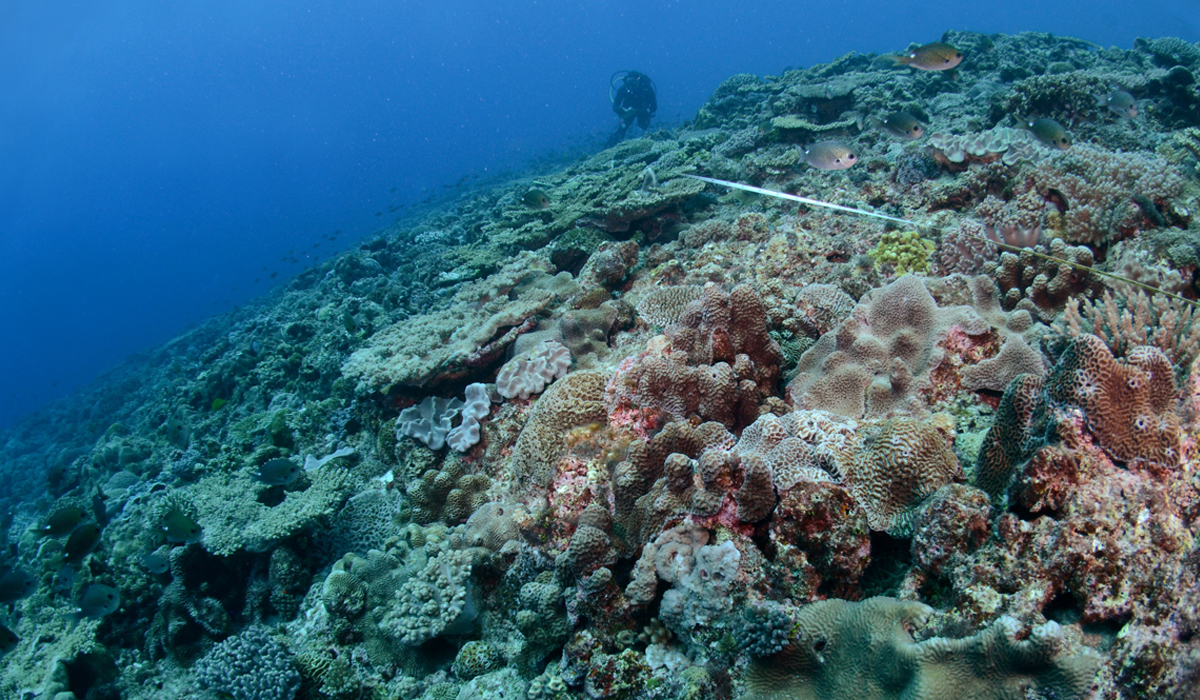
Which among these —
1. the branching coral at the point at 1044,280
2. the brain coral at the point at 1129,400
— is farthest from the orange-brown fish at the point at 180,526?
the branching coral at the point at 1044,280

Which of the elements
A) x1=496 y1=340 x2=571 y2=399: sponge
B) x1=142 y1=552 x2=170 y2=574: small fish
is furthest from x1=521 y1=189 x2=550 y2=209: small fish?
x1=142 y1=552 x2=170 y2=574: small fish

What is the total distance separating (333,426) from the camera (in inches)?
296

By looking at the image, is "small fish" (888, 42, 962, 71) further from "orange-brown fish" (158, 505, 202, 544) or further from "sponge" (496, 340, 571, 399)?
"orange-brown fish" (158, 505, 202, 544)

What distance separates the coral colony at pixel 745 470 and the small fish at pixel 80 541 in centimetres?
5

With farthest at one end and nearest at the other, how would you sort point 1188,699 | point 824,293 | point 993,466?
point 824,293
point 993,466
point 1188,699

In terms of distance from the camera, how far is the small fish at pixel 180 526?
16.6 ft

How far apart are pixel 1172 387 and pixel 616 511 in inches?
104

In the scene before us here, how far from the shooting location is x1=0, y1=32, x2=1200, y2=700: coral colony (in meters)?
1.98

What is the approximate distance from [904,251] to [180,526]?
7.74 meters

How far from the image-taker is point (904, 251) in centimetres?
520

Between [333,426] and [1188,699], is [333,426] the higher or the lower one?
the higher one

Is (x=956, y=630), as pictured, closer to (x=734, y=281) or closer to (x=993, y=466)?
(x=993, y=466)

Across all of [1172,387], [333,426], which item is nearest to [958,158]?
[1172,387]

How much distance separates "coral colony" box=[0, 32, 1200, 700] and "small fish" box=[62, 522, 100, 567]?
0.16 feet
